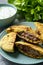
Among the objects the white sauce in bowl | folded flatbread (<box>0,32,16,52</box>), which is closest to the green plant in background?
the white sauce in bowl

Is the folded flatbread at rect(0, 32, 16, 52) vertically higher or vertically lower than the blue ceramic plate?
higher

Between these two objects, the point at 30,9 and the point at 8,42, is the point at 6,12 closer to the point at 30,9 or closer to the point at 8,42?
the point at 30,9

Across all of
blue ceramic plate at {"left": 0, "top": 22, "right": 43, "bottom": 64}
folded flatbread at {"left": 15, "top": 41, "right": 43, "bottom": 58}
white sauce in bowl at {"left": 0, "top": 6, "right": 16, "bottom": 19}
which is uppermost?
white sauce in bowl at {"left": 0, "top": 6, "right": 16, "bottom": 19}

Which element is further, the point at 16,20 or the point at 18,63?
the point at 16,20

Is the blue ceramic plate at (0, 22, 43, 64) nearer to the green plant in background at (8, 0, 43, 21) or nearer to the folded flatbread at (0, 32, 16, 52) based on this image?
the folded flatbread at (0, 32, 16, 52)

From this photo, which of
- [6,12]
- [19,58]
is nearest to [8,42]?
[19,58]

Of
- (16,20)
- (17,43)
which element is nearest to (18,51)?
(17,43)

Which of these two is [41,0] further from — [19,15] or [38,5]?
[19,15]
